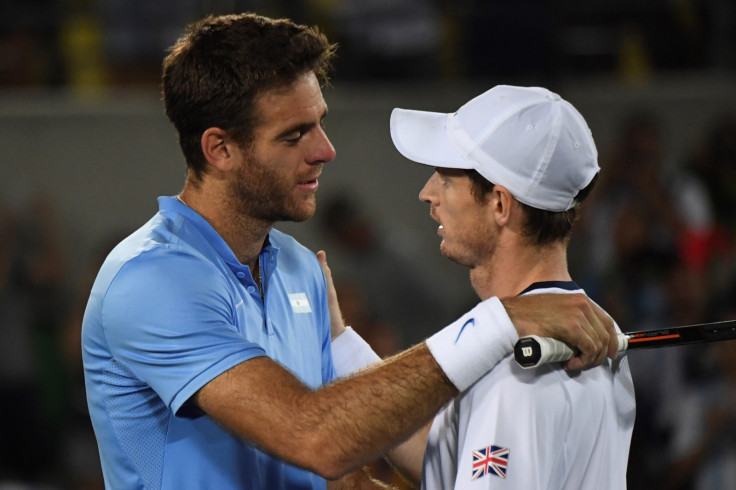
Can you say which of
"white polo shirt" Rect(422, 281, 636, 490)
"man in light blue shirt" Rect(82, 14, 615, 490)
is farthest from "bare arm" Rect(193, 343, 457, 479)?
"white polo shirt" Rect(422, 281, 636, 490)

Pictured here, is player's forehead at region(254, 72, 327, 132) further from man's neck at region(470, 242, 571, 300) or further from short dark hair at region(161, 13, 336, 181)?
man's neck at region(470, 242, 571, 300)

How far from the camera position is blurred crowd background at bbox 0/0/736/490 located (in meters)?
6.62

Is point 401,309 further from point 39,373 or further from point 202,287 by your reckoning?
point 202,287

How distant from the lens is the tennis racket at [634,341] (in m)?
2.14

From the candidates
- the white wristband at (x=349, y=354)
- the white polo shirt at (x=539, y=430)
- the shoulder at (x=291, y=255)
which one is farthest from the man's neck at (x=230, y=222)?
the white polo shirt at (x=539, y=430)

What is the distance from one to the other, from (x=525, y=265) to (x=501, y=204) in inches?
6.1

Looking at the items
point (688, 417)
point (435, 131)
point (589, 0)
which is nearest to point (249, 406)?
point (435, 131)

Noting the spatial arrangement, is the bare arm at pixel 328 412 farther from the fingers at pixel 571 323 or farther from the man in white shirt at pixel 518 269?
the fingers at pixel 571 323

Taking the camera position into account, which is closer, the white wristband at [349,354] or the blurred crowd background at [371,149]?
the white wristband at [349,354]

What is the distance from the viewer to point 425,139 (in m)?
2.56

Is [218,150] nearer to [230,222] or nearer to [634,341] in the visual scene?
[230,222]

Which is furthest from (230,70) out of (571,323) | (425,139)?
(571,323)

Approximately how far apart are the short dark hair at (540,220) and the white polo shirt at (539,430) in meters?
0.12

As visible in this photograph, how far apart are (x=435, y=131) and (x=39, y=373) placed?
4854 millimetres
